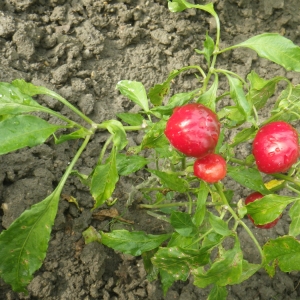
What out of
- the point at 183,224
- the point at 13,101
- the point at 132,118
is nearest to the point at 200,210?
the point at 183,224

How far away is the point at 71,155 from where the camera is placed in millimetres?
1995

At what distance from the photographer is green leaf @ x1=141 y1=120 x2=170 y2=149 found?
4.49 ft

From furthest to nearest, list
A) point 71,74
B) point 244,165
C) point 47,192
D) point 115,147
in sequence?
1. point 71,74
2. point 47,192
3. point 244,165
4. point 115,147

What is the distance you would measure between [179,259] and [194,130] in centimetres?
42

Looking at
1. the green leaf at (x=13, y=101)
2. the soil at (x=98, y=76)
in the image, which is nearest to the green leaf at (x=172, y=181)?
the green leaf at (x=13, y=101)

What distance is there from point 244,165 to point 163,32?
1.09 metres

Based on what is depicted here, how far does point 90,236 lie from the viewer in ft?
6.19

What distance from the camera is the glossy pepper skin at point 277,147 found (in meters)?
1.35

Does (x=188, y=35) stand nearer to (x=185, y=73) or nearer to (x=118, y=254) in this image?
(x=185, y=73)

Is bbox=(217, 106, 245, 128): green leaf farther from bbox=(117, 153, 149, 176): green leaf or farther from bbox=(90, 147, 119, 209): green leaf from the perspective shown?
bbox=(90, 147, 119, 209): green leaf

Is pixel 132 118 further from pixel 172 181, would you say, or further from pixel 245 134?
pixel 245 134

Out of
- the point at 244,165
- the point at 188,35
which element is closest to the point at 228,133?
the point at 188,35

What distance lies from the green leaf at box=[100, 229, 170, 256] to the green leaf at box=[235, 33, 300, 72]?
762 millimetres

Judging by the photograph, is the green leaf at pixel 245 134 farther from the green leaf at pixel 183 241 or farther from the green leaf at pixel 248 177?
the green leaf at pixel 183 241
